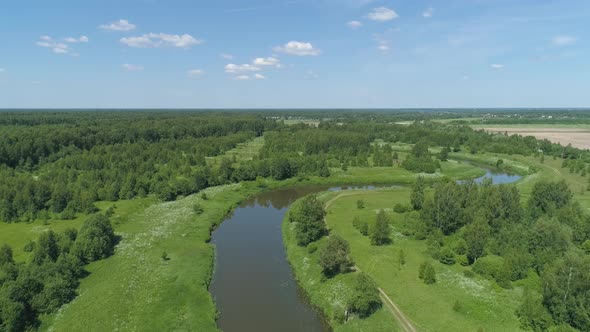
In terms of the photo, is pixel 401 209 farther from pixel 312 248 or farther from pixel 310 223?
pixel 312 248

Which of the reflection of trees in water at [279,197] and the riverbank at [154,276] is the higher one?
the riverbank at [154,276]

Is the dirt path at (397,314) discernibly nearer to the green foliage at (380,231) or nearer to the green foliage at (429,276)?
the green foliage at (429,276)

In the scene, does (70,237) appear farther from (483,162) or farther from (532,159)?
(532,159)

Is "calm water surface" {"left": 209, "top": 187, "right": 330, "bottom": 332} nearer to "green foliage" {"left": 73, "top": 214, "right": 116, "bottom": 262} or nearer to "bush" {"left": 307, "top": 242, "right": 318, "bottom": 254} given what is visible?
"bush" {"left": 307, "top": 242, "right": 318, "bottom": 254}

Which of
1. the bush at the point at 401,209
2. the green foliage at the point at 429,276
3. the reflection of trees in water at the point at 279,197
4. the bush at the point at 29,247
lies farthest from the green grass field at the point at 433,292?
the bush at the point at 29,247

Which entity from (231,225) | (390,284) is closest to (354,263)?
(390,284)
